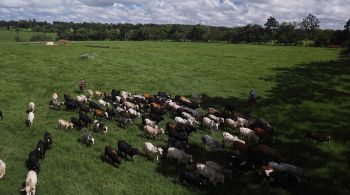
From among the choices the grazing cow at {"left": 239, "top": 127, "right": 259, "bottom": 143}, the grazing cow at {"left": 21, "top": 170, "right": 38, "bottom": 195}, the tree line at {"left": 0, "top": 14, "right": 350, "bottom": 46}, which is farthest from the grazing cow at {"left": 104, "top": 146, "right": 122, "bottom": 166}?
the tree line at {"left": 0, "top": 14, "right": 350, "bottom": 46}

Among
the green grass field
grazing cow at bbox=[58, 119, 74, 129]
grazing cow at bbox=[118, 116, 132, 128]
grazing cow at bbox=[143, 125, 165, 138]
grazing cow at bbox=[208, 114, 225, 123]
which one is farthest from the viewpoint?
grazing cow at bbox=[208, 114, 225, 123]

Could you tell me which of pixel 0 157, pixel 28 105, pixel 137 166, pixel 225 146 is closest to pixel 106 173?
pixel 137 166

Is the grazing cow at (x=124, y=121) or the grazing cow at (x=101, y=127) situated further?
the grazing cow at (x=124, y=121)

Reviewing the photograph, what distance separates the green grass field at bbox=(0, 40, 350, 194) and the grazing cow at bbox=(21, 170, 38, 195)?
1.61 ft

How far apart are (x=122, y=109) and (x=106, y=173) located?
28.5ft

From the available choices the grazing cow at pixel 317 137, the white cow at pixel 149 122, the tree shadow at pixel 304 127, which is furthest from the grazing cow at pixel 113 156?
the grazing cow at pixel 317 137

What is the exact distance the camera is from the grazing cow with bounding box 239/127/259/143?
20141mm

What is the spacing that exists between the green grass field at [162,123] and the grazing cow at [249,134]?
1.21 metres

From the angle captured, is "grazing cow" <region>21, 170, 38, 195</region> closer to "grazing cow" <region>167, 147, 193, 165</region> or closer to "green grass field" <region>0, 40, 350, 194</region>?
"green grass field" <region>0, 40, 350, 194</region>

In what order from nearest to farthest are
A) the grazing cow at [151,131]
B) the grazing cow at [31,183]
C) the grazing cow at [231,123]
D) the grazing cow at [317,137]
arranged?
the grazing cow at [31,183]
the grazing cow at [317,137]
the grazing cow at [151,131]
the grazing cow at [231,123]

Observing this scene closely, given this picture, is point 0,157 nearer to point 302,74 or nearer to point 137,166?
point 137,166

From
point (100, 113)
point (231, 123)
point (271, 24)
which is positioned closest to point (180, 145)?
point (231, 123)

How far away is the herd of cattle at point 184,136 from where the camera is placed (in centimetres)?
1532

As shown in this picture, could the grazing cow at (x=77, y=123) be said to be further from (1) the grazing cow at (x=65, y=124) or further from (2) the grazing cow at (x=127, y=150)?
(2) the grazing cow at (x=127, y=150)
